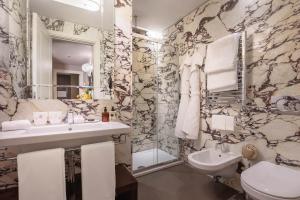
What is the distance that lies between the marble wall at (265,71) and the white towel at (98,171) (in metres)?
1.48

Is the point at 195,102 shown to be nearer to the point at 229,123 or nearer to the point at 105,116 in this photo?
the point at 229,123

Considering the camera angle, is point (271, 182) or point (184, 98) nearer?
point (271, 182)

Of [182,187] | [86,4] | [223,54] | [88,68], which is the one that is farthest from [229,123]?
[86,4]

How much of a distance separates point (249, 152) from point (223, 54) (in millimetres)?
1139

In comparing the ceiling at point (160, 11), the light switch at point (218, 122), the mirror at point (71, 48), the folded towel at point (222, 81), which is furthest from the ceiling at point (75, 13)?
the light switch at point (218, 122)

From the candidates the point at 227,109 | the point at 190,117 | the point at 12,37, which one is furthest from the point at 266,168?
the point at 12,37

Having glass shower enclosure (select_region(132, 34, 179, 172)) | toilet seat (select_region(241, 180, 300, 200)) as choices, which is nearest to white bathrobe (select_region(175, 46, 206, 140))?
glass shower enclosure (select_region(132, 34, 179, 172))

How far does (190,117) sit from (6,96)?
2.13 m

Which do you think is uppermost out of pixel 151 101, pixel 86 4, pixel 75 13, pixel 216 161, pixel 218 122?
pixel 86 4

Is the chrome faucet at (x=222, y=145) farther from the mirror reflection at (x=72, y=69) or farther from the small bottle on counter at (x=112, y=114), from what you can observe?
the mirror reflection at (x=72, y=69)

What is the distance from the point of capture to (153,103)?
3.23 meters

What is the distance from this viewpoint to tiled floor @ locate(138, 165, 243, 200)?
6.21 feet

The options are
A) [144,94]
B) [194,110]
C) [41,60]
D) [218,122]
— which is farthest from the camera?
[144,94]

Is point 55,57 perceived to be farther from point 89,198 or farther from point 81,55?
point 89,198
